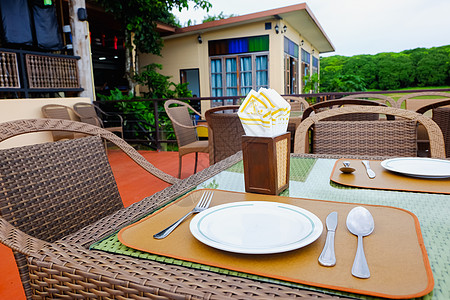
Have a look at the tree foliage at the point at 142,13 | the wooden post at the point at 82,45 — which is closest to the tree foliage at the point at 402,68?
the tree foliage at the point at 142,13

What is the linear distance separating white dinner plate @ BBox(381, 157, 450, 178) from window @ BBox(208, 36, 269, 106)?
808 cm

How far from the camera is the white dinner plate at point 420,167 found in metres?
0.91

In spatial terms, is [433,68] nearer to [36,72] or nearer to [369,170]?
[36,72]

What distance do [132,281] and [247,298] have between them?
6.4 inches

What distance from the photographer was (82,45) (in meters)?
5.79

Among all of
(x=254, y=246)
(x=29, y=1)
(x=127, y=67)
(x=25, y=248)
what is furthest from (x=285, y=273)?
(x=127, y=67)

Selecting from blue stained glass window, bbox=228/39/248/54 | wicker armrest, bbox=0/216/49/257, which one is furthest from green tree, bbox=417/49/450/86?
wicker armrest, bbox=0/216/49/257

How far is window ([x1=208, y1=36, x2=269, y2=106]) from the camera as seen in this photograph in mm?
9039

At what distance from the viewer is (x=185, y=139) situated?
3.61m

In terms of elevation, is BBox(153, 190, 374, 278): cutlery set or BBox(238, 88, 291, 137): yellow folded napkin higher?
BBox(238, 88, 291, 137): yellow folded napkin

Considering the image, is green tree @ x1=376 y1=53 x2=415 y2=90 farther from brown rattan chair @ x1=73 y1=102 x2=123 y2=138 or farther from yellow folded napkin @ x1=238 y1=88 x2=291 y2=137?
yellow folded napkin @ x1=238 y1=88 x2=291 y2=137

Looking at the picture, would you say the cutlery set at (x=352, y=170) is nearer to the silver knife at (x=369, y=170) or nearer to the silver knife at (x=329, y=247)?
the silver knife at (x=369, y=170)

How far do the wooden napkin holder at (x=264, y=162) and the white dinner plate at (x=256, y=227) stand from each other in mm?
114

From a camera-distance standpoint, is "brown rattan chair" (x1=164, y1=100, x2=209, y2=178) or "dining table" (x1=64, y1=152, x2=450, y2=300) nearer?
"dining table" (x1=64, y1=152, x2=450, y2=300)
